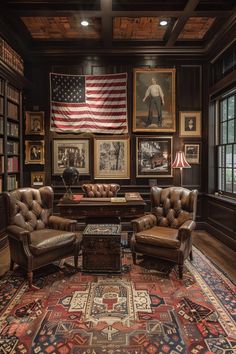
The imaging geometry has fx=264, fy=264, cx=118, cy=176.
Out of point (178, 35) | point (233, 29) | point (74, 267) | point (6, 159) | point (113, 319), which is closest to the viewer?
point (113, 319)

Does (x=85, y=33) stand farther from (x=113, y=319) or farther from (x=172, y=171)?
(x=113, y=319)

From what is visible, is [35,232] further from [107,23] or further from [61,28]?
[61,28]

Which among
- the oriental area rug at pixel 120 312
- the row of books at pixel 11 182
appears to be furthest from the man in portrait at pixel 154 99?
the oriental area rug at pixel 120 312

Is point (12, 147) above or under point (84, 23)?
under

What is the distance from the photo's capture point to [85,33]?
5090mm

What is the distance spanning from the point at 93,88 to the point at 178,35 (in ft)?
6.46

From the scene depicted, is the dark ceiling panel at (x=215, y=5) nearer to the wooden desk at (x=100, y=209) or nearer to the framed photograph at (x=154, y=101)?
the framed photograph at (x=154, y=101)

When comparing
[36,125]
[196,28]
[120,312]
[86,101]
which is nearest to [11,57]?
[36,125]

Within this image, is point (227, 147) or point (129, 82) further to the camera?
point (129, 82)

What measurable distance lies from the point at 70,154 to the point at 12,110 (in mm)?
1440

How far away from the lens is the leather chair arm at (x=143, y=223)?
3.87 meters

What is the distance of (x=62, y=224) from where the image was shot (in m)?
3.88

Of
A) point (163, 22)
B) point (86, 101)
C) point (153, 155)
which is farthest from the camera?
point (153, 155)

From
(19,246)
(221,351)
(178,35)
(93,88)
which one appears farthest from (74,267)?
(178,35)
